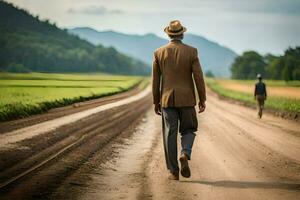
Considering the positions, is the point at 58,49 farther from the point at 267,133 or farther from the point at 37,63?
the point at 267,133

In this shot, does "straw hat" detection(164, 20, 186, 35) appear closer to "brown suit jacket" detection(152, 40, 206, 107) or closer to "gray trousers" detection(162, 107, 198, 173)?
"brown suit jacket" detection(152, 40, 206, 107)

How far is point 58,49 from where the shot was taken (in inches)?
7343

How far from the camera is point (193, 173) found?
8844 mm

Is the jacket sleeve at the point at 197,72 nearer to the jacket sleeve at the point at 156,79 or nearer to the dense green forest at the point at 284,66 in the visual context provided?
the jacket sleeve at the point at 156,79

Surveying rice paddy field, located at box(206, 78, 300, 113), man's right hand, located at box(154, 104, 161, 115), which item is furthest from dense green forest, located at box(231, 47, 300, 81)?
man's right hand, located at box(154, 104, 161, 115)

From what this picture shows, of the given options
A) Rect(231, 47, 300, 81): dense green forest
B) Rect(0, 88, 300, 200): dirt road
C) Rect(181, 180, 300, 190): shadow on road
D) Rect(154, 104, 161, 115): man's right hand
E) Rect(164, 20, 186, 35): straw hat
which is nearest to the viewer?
Rect(0, 88, 300, 200): dirt road

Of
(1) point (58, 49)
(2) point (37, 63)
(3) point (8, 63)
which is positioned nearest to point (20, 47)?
(2) point (37, 63)

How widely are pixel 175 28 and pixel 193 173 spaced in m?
2.47

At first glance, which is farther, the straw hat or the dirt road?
the straw hat

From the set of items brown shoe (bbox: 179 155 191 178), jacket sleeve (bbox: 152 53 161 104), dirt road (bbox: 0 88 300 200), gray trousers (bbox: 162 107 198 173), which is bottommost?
dirt road (bbox: 0 88 300 200)

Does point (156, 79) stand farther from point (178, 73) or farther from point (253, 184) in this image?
point (253, 184)

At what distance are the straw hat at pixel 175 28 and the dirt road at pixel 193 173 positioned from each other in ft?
7.60

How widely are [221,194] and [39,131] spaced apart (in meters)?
8.84

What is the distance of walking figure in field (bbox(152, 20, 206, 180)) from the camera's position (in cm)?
814
